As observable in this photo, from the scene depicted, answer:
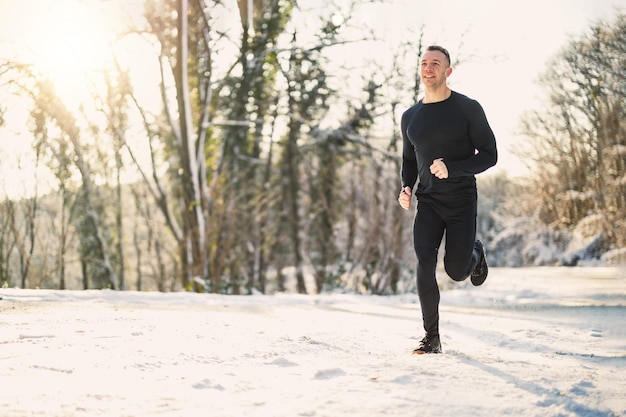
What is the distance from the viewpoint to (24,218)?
440 inches

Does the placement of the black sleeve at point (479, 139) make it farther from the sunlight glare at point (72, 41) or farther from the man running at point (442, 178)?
the sunlight glare at point (72, 41)

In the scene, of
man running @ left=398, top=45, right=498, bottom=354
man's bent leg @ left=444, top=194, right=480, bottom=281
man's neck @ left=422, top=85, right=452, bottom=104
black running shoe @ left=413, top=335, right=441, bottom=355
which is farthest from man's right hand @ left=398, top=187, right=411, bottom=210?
black running shoe @ left=413, top=335, right=441, bottom=355

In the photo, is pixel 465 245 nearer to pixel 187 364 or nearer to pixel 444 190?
pixel 444 190

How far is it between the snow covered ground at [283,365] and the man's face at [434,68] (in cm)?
157

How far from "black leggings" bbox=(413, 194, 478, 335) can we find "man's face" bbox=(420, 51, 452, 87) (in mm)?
705

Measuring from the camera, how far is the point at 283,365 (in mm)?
2934

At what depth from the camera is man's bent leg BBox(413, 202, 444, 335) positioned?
11.5 feet

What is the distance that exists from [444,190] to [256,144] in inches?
647

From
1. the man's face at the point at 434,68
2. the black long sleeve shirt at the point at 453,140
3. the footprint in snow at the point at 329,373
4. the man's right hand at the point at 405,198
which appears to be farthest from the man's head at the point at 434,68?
the footprint in snow at the point at 329,373

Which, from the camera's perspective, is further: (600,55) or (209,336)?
(600,55)

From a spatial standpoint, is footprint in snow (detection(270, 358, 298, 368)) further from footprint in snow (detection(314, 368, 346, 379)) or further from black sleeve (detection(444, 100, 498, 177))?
black sleeve (detection(444, 100, 498, 177))

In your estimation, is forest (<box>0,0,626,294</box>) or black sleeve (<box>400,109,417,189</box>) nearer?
black sleeve (<box>400,109,417,189</box>)

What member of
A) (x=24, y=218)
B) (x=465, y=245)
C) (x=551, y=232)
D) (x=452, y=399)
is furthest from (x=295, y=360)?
(x=551, y=232)

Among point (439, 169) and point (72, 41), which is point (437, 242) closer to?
point (439, 169)
